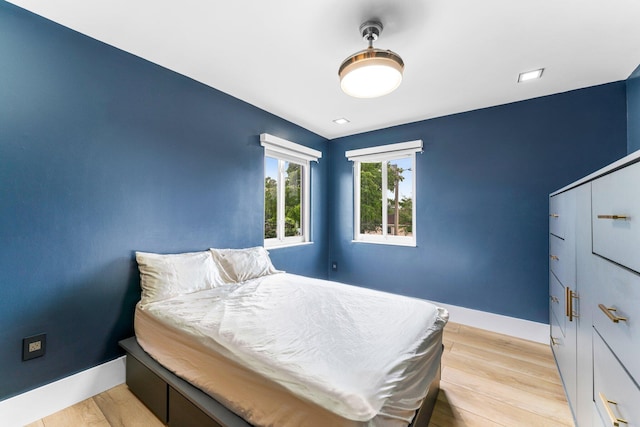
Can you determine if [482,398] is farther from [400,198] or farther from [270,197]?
[270,197]

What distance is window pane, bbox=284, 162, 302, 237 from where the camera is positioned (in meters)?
3.70

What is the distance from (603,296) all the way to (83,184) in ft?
9.95

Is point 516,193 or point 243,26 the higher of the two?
point 243,26

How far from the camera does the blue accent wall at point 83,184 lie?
5.24 feet

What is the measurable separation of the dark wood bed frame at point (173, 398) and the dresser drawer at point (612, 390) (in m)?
0.72

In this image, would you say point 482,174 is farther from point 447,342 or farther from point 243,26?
point 243,26

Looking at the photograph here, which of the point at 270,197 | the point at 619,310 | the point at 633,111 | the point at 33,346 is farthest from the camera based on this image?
the point at 270,197

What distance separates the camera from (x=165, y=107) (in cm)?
231

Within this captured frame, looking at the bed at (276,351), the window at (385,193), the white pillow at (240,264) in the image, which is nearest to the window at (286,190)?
the white pillow at (240,264)

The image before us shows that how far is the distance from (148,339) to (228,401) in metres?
0.92

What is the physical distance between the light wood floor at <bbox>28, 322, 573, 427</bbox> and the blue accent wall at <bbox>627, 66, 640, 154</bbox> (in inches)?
78.9

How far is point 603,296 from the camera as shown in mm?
1134

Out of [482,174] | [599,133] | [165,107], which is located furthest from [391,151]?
[165,107]

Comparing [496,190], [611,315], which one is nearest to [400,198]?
[496,190]
